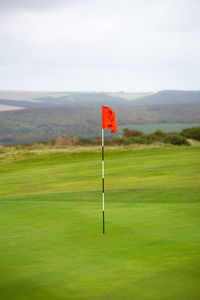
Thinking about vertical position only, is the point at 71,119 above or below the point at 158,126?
above

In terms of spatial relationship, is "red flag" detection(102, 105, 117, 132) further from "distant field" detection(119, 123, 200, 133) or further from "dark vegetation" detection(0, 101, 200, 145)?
"distant field" detection(119, 123, 200, 133)

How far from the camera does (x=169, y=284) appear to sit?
21.1 feet

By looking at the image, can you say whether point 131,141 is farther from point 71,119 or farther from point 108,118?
point 71,119

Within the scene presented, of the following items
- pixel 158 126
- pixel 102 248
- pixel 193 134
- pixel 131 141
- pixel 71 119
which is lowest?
pixel 131 141

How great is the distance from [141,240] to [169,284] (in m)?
2.84

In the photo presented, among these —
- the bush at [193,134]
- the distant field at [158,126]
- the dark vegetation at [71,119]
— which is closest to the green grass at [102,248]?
the bush at [193,134]

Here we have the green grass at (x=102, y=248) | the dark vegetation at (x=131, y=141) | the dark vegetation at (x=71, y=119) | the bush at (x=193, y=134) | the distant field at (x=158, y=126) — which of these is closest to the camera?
the green grass at (x=102, y=248)

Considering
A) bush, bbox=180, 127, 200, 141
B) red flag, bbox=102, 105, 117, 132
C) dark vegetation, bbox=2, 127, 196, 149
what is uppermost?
red flag, bbox=102, 105, 117, 132

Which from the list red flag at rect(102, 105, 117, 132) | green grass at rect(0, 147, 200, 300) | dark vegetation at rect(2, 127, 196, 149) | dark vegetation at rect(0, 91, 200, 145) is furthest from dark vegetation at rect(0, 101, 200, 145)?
red flag at rect(102, 105, 117, 132)

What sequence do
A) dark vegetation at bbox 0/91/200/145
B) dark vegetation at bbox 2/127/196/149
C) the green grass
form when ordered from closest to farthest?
1. the green grass
2. dark vegetation at bbox 2/127/196/149
3. dark vegetation at bbox 0/91/200/145

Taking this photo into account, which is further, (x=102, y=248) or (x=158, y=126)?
(x=158, y=126)

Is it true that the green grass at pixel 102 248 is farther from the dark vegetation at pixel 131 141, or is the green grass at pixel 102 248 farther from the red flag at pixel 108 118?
the dark vegetation at pixel 131 141

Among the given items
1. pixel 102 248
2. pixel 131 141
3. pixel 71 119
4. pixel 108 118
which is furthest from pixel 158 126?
pixel 102 248

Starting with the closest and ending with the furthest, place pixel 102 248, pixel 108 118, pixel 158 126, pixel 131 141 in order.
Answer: pixel 102 248
pixel 108 118
pixel 131 141
pixel 158 126
